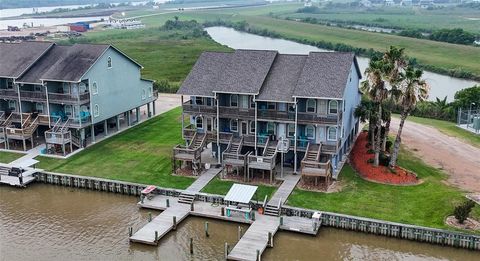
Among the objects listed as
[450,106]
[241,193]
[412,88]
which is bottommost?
[241,193]

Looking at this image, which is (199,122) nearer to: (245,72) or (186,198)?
(245,72)

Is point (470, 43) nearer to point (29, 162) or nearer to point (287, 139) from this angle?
point (287, 139)

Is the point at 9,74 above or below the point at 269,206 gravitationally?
above


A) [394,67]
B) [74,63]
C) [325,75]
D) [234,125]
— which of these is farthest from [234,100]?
[74,63]

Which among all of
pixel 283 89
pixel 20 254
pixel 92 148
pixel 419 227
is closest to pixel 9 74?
pixel 92 148

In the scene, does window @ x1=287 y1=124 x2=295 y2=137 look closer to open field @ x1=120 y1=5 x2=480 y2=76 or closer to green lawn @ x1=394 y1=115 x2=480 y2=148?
green lawn @ x1=394 y1=115 x2=480 y2=148

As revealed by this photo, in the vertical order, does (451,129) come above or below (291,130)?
below

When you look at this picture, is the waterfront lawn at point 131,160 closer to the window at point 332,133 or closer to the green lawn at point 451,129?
the window at point 332,133
